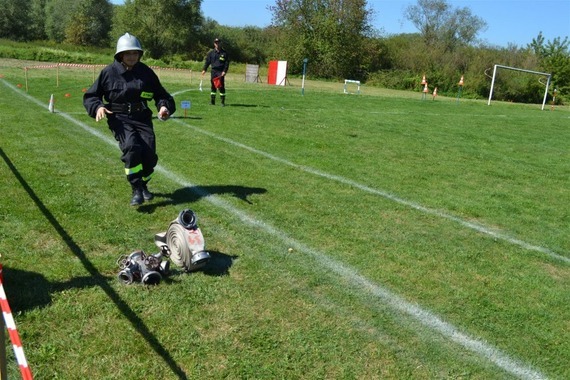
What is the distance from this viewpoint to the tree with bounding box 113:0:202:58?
6750 centimetres

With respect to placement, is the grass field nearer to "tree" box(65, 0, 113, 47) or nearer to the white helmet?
the white helmet

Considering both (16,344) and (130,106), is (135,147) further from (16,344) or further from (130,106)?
(16,344)

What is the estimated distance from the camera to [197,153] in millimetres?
8938

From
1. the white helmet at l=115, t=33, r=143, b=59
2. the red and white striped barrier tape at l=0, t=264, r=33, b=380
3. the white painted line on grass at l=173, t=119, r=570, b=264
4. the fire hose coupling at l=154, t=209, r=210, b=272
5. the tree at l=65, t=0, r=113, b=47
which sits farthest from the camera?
the tree at l=65, t=0, r=113, b=47

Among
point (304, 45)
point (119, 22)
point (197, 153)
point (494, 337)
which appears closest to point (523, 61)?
point (304, 45)

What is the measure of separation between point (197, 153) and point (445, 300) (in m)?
5.84

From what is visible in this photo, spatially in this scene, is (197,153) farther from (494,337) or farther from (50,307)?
(494,337)

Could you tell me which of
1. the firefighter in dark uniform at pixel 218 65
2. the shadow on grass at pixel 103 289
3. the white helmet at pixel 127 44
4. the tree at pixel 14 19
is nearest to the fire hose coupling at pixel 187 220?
the shadow on grass at pixel 103 289

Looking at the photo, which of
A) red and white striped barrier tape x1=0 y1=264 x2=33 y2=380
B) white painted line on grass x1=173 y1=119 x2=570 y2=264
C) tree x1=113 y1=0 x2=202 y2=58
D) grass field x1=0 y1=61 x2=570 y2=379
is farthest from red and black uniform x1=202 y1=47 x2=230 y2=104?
tree x1=113 y1=0 x2=202 y2=58

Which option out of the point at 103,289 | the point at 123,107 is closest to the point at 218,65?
the point at 123,107

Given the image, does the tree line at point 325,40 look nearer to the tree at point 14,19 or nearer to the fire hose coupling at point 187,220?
the tree at point 14,19

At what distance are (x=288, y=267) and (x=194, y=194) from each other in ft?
7.90

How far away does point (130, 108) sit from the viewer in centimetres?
596

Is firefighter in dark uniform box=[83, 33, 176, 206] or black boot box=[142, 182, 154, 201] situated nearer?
firefighter in dark uniform box=[83, 33, 176, 206]
